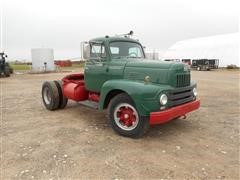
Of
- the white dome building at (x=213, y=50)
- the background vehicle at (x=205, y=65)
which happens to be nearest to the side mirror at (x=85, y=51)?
the background vehicle at (x=205, y=65)

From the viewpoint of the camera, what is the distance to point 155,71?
4.53m

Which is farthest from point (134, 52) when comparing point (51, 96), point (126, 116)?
point (51, 96)

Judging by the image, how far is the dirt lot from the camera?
10.7 ft

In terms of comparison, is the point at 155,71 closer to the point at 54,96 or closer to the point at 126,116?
the point at 126,116

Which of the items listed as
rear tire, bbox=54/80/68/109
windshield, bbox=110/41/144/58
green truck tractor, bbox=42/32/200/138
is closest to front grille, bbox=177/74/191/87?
green truck tractor, bbox=42/32/200/138

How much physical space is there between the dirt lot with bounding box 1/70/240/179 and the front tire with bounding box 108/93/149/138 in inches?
7.1

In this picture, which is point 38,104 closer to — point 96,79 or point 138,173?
point 96,79

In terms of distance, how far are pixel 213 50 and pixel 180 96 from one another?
3888 cm

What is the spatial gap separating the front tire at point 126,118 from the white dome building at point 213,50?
118 feet

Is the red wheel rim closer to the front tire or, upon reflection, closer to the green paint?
the front tire

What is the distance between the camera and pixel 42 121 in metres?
5.71

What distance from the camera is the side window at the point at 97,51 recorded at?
5.49m

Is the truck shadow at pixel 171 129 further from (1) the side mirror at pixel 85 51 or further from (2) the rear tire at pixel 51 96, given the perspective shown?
(2) the rear tire at pixel 51 96

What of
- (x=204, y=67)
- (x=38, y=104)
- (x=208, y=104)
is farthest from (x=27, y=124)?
(x=204, y=67)
